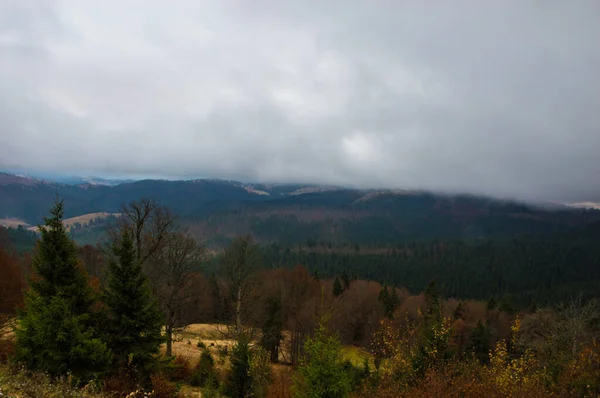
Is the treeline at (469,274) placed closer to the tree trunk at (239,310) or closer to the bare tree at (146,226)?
the tree trunk at (239,310)

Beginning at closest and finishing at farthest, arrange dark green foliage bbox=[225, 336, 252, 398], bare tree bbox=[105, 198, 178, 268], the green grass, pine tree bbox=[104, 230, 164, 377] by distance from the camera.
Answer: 1. pine tree bbox=[104, 230, 164, 377]
2. dark green foliage bbox=[225, 336, 252, 398]
3. bare tree bbox=[105, 198, 178, 268]
4. the green grass

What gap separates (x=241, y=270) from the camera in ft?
87.0

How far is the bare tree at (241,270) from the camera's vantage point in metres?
26.4

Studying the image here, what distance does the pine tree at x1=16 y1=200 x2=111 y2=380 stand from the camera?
11.4 metres

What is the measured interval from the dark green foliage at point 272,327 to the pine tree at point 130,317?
17.4m

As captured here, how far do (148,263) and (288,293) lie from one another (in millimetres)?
22974

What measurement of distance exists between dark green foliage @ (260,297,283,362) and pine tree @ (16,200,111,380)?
19223mm

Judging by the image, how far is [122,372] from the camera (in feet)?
43.3

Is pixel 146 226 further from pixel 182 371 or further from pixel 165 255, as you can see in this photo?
pixel 182 371

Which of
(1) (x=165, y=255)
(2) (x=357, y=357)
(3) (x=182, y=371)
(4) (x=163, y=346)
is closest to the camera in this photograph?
(4) (x=163, y=346)

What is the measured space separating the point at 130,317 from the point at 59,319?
2.73 metres

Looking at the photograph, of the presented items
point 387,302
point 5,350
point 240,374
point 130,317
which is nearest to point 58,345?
point 130,317

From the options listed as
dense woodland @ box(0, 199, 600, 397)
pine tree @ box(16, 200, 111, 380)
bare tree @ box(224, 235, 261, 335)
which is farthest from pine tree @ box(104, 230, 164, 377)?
bare tree @ box(224, 235, 261, 335)

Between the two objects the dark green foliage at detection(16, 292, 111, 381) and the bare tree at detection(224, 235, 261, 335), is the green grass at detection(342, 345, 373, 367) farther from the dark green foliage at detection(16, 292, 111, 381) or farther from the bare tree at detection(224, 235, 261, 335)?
the dark green foliage at detection(16, 292, 111, 381)
